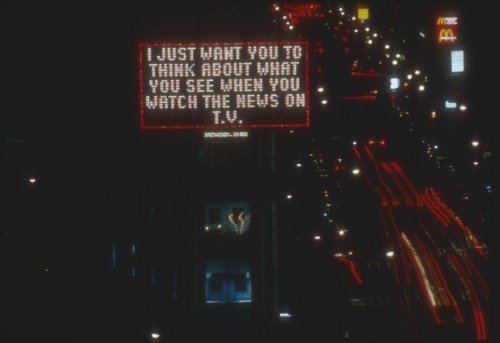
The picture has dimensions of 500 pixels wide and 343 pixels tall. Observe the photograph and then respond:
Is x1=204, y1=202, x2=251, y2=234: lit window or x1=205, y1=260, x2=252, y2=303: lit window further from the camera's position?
x1=204, y1=202, x2=251, y2=234: lit window

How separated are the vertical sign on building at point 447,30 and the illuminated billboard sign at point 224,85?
1244 cm

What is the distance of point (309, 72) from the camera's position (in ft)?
26.8

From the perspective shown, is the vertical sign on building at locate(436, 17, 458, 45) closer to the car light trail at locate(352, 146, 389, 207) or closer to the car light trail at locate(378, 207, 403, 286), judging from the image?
the car light trail at locate(378, 207, 403, 286)

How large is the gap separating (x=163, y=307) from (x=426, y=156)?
22712 millimetres

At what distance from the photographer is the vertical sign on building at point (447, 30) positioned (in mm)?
18609

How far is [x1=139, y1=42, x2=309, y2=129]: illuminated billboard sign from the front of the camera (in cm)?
816

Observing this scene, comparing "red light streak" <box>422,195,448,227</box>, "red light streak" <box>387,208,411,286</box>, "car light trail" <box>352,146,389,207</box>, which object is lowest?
"red light streak" <box>387,208,411,286</box>

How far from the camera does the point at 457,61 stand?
1927 cm

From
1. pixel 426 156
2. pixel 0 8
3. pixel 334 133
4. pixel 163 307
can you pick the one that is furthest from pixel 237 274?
pixel 426 156

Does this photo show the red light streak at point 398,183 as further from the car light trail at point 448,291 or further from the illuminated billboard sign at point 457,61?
the car light trail at point 448,291

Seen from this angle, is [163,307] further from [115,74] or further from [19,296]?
[115,74]

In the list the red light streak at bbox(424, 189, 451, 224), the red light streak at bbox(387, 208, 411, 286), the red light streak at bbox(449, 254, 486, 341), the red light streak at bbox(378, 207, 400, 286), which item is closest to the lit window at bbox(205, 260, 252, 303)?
the red light streak at bbox(378, 207, 400, 286)

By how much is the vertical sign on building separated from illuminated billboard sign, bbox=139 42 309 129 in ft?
40.8

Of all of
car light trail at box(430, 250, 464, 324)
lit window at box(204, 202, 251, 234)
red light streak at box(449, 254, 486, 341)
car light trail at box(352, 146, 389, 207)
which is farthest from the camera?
car light trail at box(352, 146, 389, 207)
